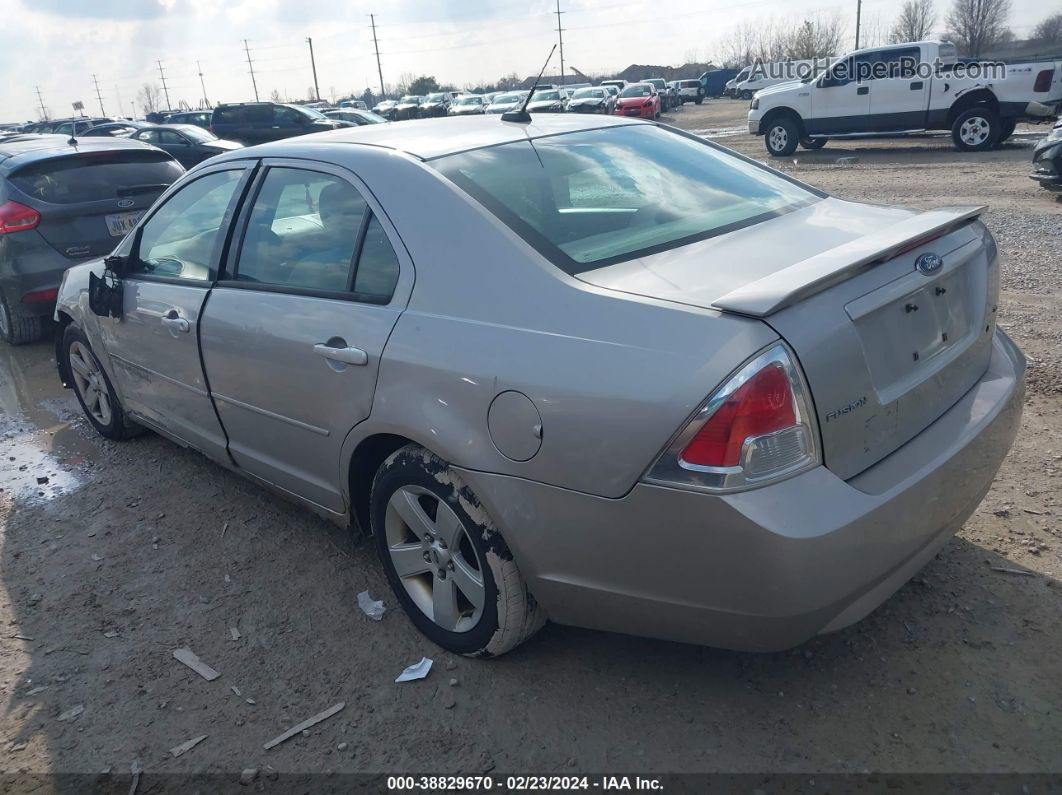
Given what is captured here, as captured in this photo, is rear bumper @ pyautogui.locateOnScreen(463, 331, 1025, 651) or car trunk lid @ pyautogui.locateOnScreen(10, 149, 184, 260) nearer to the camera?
rear bumper @ pyautogui.locateOnScreen(463, 331, 1025, 651)

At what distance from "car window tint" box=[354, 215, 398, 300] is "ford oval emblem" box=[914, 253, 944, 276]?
161 centimetres

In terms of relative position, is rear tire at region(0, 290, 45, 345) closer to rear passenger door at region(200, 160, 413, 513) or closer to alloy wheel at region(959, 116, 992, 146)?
rear passenger door at region(200, 160, 413, 513)

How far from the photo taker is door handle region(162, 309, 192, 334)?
3666 mm

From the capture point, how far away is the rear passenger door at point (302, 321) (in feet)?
9.26

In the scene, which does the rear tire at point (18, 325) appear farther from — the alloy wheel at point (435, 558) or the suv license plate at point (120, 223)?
the alloy wheel at point (435, 558)

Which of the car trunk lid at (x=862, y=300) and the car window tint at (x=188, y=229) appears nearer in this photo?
the car trunk lid at (x=862, y=300)

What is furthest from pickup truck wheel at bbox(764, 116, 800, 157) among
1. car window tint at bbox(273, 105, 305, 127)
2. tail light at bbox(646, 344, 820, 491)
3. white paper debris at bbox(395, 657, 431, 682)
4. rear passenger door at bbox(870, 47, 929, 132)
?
tail light at bbox(646, 344, 820, 491)

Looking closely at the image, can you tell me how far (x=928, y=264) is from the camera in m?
2.38

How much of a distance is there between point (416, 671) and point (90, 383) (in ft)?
11.2

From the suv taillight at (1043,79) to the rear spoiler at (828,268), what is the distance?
14161mm

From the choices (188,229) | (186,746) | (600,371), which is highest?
(188,229)

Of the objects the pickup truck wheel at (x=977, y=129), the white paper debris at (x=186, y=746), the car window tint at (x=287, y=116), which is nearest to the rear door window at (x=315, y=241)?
the white paper debris at (x=186, y=746)

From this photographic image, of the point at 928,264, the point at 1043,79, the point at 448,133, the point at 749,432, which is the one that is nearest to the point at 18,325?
the point at 448,133

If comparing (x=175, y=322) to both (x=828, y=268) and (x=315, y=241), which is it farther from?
(x=828, y=268)
